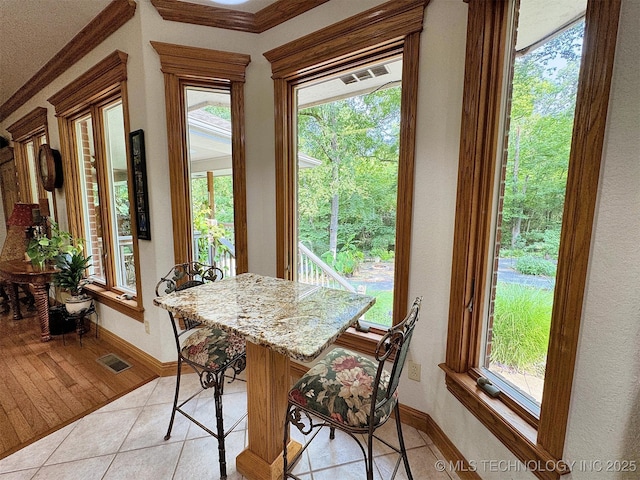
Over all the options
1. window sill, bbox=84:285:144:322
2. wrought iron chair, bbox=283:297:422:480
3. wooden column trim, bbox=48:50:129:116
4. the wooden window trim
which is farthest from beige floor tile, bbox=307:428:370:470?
wooden column trim, bbox=48:50:129:116

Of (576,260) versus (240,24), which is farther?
(240,24)

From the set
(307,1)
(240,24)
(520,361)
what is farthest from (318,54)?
(520,361)

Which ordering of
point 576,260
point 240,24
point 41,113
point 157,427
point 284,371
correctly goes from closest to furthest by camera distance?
1. point 576,260
2. point 284,371
3. point 157,427
4. point 240,24
5. point 41,113

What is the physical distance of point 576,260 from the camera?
876 millimetres

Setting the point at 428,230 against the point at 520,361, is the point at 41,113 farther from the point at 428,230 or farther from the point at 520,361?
the point at 520,361

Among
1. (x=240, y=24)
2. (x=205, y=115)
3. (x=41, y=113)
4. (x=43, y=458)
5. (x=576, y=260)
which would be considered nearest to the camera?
(x=576, y=260)

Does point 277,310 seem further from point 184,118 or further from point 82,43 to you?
point 82,43

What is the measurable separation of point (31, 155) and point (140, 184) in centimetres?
343

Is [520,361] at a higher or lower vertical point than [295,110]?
lower

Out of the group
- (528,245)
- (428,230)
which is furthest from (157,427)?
(528,245)

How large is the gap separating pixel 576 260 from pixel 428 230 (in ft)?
2.45

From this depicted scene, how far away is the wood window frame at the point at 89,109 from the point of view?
2215 mm

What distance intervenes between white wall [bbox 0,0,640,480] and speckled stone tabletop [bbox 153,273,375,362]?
2.07ft

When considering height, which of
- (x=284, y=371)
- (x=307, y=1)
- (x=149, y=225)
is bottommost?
(x=284, y=371)
